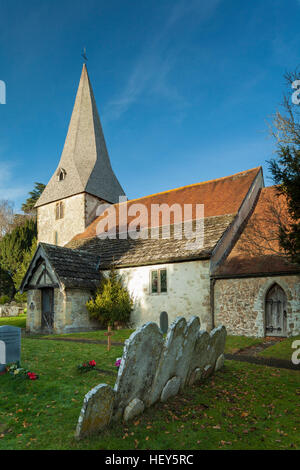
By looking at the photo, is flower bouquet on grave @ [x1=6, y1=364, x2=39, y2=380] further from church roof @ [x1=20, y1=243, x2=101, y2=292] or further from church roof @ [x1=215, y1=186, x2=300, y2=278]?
church roof @ [x1=215, y1=186, x2=300, y2=278]

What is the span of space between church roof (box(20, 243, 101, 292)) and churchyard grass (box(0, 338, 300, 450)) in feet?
30.8

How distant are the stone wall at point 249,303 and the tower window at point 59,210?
744 inches

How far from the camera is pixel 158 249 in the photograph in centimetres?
1772

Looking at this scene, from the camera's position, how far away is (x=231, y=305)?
48.0 ft

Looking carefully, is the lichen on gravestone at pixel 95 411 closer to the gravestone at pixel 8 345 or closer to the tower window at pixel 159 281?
the gravestone at pixel 8 345

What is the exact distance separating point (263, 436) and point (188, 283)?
11672mm

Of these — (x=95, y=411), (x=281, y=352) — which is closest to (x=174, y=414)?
(x=95, y=411)

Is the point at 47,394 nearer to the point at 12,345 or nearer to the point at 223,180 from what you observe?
the point at 12,345

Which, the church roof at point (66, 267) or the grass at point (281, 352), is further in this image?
the church roof at point (66, 267)

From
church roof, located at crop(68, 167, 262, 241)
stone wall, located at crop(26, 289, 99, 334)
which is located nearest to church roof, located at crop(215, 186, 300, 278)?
church roof, located at crop(68, 167, 262, 241)

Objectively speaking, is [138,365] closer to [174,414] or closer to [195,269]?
[174,414]

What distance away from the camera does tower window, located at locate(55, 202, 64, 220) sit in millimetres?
29227

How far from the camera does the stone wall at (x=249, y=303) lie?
13.2 meters

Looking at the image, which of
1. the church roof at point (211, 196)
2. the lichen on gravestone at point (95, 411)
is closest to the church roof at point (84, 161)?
the church roof at point (211, 196)
